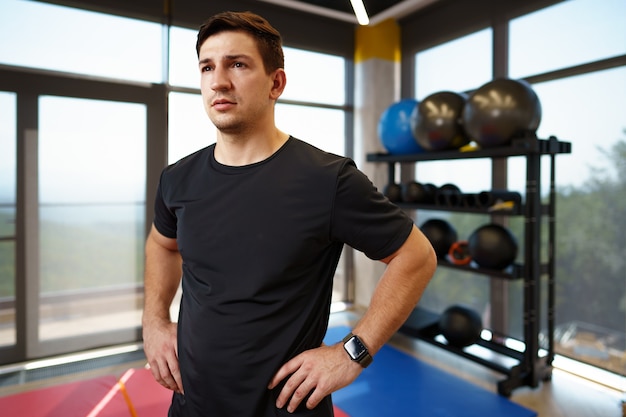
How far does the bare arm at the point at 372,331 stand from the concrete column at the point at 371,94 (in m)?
3.07

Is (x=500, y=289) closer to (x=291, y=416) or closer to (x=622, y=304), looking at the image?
(x=622, y=304)

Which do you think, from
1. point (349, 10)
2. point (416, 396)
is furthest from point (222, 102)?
point (349, 10)

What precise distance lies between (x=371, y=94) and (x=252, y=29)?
3.25m

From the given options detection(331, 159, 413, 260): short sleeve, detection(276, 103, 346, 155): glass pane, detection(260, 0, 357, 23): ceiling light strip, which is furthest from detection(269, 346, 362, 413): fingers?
detection(260, 0, 357, 23): ceiling light strip

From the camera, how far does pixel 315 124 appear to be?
3936 millimetres

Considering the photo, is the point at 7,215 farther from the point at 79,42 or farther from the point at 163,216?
the point at 163,216

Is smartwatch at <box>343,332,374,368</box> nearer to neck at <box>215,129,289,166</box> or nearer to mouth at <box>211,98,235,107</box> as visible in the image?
neck at <box>215,129,289,166</box>

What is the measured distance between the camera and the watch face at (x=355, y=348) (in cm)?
87

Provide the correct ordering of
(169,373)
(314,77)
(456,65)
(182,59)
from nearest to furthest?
(169,373) → (182,59) → (456,65) → (314,77)

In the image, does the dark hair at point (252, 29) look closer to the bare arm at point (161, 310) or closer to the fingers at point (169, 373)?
the bare arm at point (161, 310)

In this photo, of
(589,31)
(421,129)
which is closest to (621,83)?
(589,31)

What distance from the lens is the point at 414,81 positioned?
405 cm

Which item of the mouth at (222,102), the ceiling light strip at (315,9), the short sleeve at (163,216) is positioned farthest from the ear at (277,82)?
the ceiling light strip at (315,9)

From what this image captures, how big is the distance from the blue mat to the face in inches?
65.6
